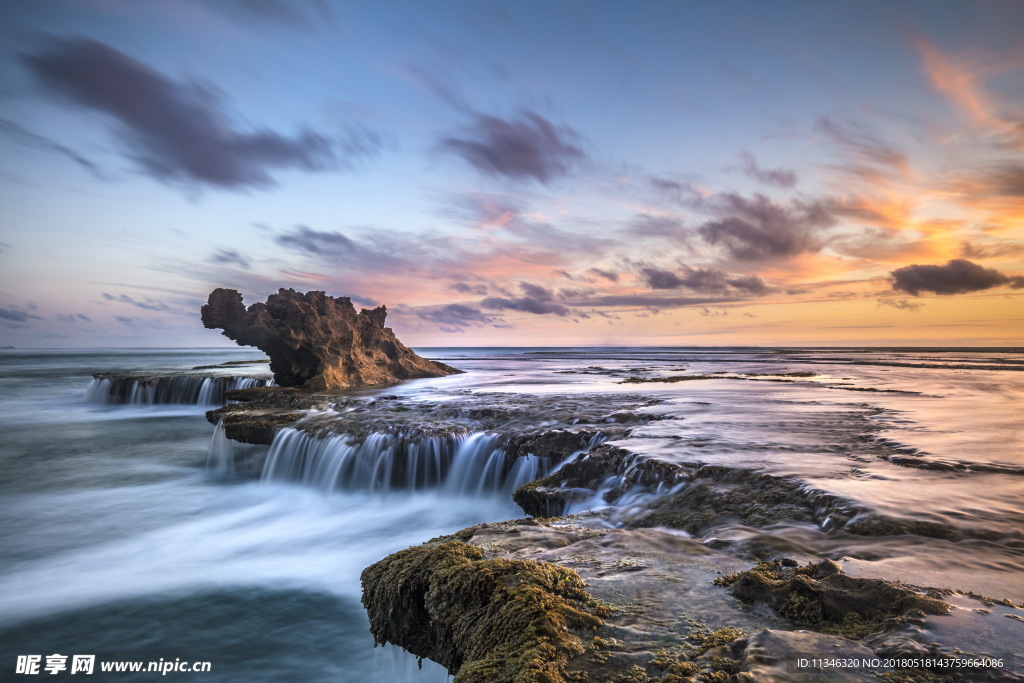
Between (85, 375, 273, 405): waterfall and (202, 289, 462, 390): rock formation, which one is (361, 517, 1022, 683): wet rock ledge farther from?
(85, 375, 273, 405): waterfall

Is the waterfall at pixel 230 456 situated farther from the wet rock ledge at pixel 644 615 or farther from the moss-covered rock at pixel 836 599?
the moss-covered rock at pixel 836 599

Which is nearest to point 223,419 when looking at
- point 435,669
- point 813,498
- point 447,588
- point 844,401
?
point 435,669

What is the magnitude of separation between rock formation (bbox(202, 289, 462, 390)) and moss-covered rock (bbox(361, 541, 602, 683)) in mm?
24022

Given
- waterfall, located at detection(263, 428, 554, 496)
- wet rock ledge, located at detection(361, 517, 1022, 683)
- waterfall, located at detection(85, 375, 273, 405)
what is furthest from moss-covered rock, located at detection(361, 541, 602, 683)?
waterfall, located at detection(85, 375, 273, 405)

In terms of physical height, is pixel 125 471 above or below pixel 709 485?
below

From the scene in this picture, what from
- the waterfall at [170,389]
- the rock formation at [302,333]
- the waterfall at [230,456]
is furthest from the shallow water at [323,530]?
the waterfall at [170,389]

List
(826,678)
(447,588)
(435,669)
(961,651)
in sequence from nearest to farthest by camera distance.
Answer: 1. (826,678)
2. (961,651)
3. (447,588)
4. (435,669)

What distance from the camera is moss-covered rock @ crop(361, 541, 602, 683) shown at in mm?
3123

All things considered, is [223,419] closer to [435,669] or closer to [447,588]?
[435,669]

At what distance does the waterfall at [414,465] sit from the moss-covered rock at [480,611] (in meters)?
7.36

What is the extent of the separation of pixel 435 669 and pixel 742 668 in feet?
14.4

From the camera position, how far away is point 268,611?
847 cm

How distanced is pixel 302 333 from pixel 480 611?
83.7 feet

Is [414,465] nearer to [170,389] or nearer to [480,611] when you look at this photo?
[480,611]
